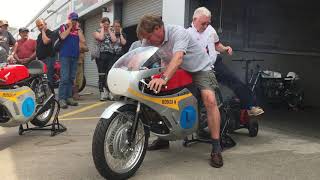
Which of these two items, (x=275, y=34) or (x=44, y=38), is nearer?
(x=44, y=38)

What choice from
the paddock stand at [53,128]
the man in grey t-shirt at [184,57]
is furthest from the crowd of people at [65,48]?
the man in grey t-shirt at [184,57]

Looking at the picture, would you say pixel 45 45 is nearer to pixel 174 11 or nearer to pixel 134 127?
pixel 174 11

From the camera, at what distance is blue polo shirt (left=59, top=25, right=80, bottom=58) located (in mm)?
8914

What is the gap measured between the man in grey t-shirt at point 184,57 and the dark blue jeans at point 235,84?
1.23m

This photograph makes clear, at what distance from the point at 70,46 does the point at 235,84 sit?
4.02 metres

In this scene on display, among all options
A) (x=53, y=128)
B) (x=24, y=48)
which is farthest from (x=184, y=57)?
(x=24, y=48)

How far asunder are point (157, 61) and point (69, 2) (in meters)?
17.2

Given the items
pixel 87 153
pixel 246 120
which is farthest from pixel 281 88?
pixel 87 153

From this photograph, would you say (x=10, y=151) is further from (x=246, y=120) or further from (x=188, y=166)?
(x=246, y=120)

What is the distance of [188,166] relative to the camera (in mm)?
4723

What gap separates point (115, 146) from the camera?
4.11m

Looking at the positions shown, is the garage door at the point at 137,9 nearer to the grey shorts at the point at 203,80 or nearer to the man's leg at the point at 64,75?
the man's leg at the point at 64,75

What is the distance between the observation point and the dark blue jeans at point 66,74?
8.98 meters

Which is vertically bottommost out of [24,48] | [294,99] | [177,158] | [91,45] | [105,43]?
[177,158]
